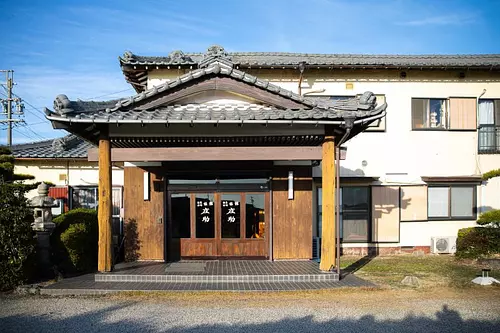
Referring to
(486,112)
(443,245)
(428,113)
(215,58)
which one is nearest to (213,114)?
(215,58)

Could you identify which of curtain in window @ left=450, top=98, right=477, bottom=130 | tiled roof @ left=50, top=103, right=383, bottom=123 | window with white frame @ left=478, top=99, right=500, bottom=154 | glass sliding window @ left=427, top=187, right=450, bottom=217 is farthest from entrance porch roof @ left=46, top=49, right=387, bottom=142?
window with white frame @ left=478, top=99, right=500, bottom=154

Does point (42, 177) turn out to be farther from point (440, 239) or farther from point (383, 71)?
point (440, 239)

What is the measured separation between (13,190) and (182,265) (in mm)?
4600

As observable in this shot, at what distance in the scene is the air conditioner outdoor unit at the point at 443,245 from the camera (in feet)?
45.7

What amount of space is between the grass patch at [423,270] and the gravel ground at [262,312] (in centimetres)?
105

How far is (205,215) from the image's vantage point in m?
11.9

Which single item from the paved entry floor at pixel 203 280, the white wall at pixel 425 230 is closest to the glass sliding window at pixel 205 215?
the paved entry floor at pixel 203 280

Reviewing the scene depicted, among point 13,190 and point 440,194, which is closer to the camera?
point 13,190

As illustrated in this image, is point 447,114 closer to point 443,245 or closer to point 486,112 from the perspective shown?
point 486,112

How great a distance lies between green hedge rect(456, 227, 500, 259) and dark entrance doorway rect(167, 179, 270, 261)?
6692mm

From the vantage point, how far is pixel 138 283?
368 inches

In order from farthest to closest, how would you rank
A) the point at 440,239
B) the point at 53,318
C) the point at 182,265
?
the point at 440,239 → the point at 182,265 → the point at 53,318

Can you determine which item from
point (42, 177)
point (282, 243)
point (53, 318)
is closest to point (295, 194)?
point (282, 243)

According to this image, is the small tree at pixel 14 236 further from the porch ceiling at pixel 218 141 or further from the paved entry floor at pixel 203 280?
the porch ceiling at pixel 218 141
